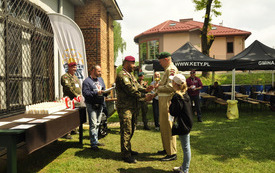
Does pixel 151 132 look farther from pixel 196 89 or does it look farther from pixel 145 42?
pixel 145 42

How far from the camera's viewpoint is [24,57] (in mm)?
5477

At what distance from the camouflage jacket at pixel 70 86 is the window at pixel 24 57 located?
103 cm

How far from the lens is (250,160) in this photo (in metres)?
4.27

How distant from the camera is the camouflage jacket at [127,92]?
4.15 metres

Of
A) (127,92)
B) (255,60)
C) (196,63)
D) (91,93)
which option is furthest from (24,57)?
(255,60)

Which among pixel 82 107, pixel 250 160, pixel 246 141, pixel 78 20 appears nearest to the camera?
pixel 250 160

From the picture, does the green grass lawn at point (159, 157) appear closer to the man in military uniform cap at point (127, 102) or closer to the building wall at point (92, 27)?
the man in military uniform cap at point (127, 102)

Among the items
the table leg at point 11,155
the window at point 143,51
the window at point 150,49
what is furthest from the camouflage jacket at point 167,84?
the window at point 143,51

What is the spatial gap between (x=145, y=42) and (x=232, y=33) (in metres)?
12.1

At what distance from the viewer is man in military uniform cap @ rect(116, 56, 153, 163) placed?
4176 millimetres

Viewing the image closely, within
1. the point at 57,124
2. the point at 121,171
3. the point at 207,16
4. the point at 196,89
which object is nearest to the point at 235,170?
the point at 121,171

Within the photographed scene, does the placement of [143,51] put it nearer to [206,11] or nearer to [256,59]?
[206,11]

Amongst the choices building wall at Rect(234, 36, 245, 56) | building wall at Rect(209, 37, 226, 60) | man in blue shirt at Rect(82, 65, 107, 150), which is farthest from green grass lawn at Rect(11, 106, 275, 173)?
building wall at Rect(234, 36, 245, 56)

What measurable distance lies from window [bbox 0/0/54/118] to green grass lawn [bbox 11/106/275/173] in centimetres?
142
